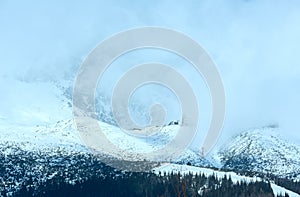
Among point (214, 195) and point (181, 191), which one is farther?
point (214, 195)

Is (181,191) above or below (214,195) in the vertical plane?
below

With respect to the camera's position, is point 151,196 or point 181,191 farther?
point 151,196

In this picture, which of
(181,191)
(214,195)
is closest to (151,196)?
(214,195)

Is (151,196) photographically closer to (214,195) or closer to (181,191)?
(214,195)

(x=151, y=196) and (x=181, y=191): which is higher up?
(x=151, y=196)
